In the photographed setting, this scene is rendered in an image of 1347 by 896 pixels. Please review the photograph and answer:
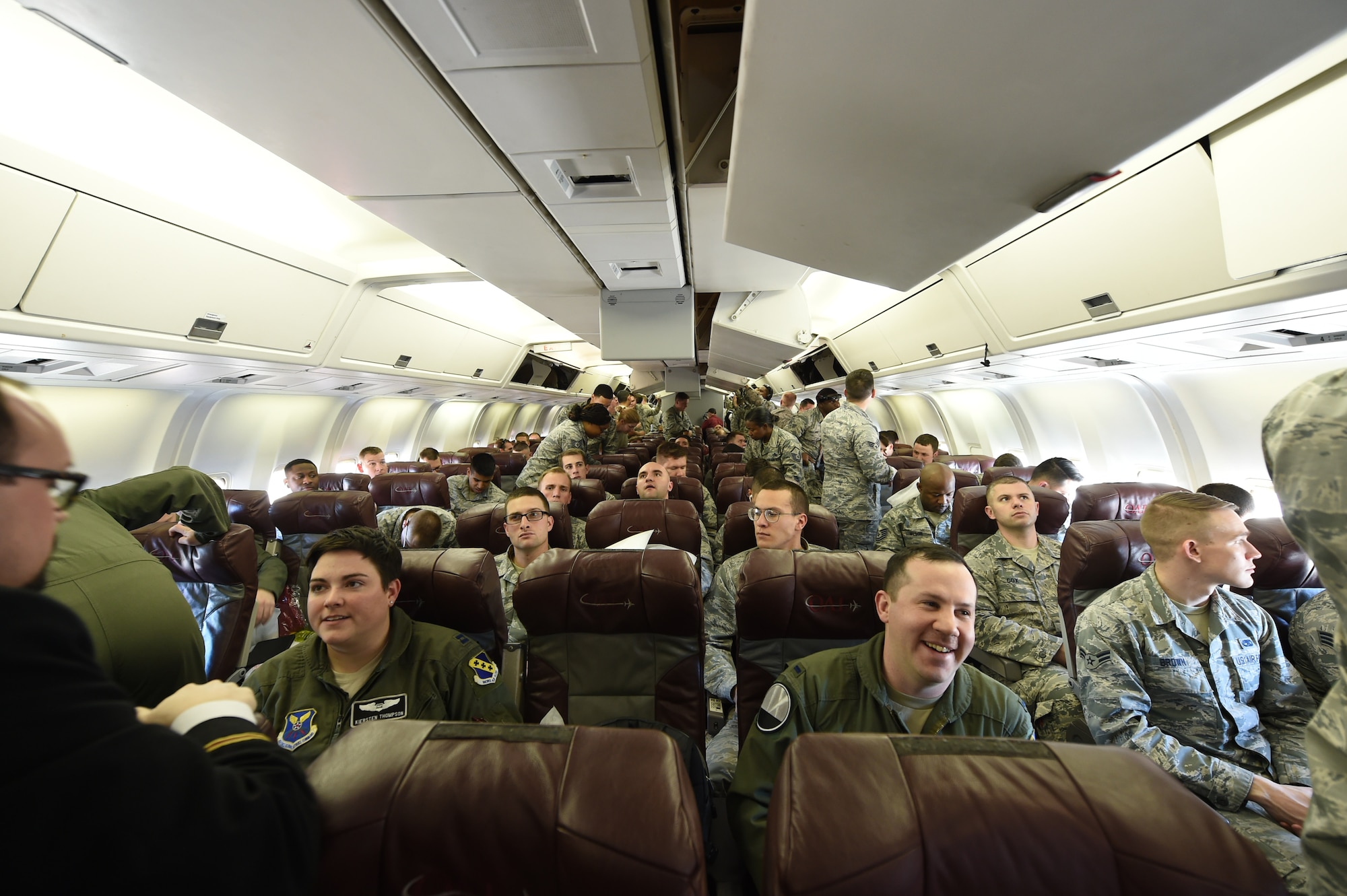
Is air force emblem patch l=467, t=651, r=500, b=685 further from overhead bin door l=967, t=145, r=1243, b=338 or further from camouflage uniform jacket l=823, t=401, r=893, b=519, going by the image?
camouflage uniform jacket l=823, t=401, r=893, b=519

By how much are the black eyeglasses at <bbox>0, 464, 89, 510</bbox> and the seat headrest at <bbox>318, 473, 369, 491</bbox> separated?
21.9 feet

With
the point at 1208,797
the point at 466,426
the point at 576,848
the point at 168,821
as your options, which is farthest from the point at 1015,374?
the point at 466,426

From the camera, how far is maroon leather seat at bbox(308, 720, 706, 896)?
76 centimetres

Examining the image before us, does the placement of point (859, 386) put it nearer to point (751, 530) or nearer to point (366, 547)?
point (751, 530)

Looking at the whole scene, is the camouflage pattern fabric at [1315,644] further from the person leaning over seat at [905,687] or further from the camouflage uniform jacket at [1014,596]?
the person leaning over seat at [905,687]

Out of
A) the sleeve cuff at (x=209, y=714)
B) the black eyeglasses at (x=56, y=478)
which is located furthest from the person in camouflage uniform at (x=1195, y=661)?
the black eyeglasses at (x=56, y=478)

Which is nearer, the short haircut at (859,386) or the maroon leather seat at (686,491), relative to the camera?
the short haircut at (859,386)

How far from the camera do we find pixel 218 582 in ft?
9.98

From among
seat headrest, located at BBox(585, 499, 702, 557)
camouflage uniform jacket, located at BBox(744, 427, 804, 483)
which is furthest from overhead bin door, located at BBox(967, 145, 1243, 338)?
seat headrest, located at BBox(585, 499, 702, 557)

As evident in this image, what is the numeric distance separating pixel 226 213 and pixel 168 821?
4.91 m

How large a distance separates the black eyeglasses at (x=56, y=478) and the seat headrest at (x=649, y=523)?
2.93 metres

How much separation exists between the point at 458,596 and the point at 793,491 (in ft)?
Result: 6.32

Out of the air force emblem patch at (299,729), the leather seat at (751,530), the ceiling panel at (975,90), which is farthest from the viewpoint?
the leather seat at (751,530)

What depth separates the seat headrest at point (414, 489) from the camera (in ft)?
18.4
